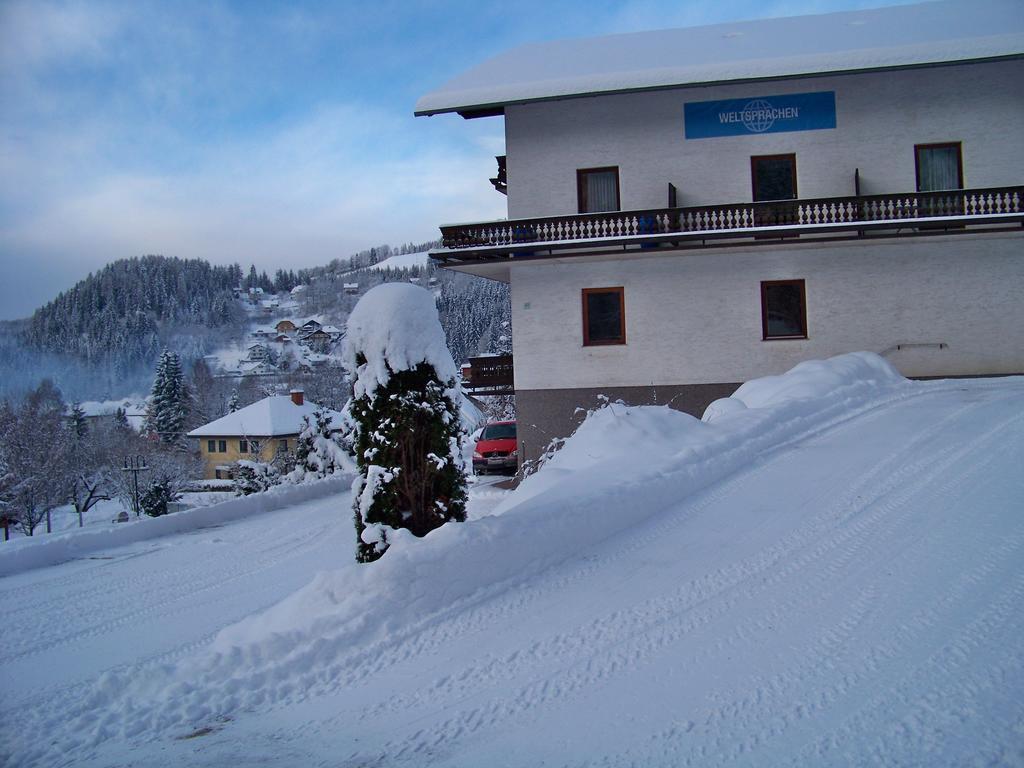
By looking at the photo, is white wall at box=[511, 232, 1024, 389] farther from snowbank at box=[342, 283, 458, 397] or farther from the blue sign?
snowbank at box=[342, 283, 458, 397]

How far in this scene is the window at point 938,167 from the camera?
21.9 m

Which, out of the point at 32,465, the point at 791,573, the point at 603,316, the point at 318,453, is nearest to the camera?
the point at 791,573

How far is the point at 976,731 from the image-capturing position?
169 inches

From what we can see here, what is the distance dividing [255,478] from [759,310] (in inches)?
940

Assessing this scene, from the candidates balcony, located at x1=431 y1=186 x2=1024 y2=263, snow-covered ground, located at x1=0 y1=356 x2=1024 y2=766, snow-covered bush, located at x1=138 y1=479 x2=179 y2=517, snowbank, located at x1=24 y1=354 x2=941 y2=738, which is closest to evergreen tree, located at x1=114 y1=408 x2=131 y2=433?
snow-covered bush, located at x1=138 y1=479 x2=179 y2=517

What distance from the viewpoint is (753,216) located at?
21000 millimetres

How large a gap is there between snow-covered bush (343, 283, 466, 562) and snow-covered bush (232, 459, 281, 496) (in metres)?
27.2

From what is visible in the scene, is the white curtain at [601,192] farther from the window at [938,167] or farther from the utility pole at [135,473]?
the utility pole at [135,473]

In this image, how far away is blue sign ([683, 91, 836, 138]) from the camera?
21938 mm

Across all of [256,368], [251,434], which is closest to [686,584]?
[251,434]

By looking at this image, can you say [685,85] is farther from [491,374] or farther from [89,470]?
[89,470]

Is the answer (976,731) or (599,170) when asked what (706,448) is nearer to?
(976,731)

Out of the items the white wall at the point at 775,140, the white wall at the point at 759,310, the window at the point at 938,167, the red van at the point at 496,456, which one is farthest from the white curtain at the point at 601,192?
the window at the point at 938,167

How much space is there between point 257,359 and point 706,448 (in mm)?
122020
